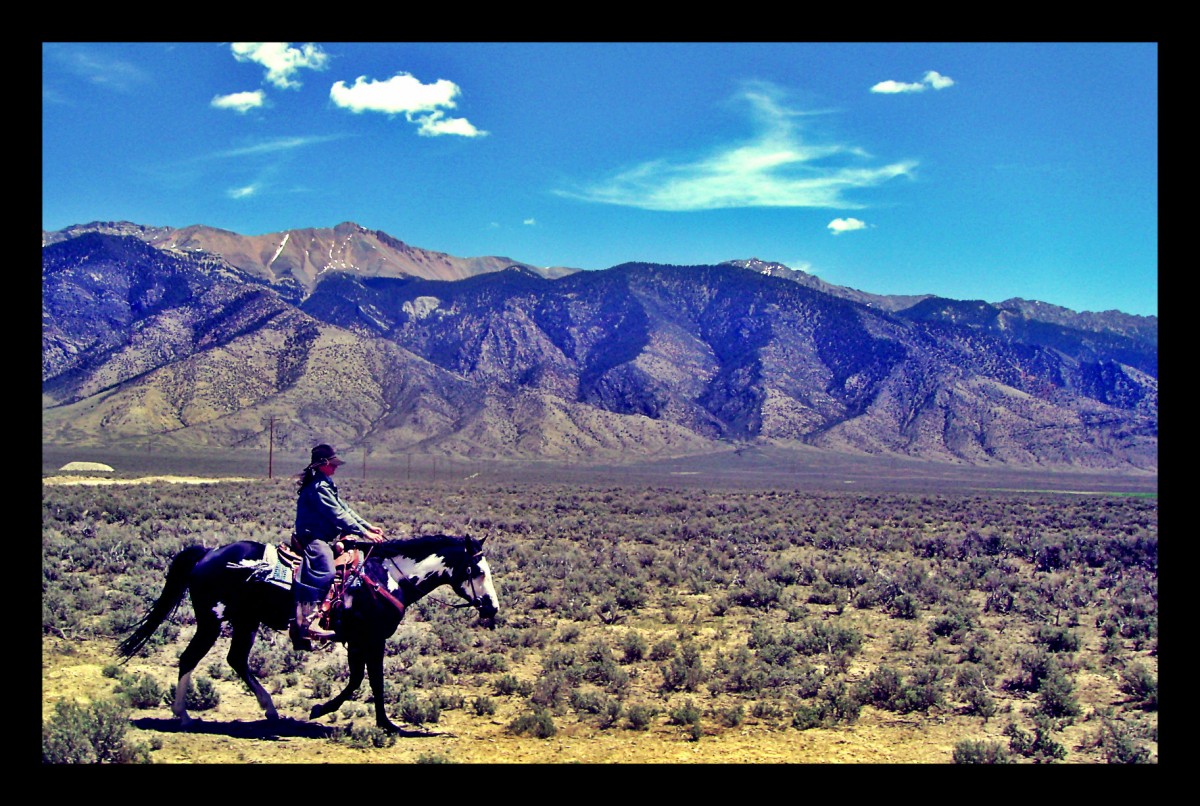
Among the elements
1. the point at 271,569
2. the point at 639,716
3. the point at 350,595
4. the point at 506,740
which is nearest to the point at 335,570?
the point at 350,595

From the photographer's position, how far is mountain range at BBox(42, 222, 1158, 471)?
9294 cm

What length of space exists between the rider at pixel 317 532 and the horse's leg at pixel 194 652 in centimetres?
95

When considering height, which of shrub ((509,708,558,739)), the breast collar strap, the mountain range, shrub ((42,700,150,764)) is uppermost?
the mountain range

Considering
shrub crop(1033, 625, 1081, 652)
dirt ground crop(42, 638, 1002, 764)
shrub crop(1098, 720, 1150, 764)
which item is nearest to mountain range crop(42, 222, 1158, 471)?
dirt ground crop(42, 638, 1002, 764)

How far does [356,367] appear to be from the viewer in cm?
10288

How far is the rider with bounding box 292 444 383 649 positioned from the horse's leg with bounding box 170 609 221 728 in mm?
952

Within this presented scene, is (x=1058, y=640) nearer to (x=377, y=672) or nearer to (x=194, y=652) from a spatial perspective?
(x=377, y=672)

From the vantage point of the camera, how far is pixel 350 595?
6941mm

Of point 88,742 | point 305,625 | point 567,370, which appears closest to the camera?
point 88,742

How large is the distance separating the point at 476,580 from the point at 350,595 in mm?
1025

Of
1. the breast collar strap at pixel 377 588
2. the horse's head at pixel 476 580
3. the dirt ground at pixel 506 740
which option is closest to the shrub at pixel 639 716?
the dirt ground at pixel 506 740

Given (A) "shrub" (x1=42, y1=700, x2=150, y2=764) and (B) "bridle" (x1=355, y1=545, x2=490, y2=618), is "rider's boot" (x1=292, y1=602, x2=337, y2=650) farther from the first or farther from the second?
(A) "shrub" (x1=42, y1=700, x2=150, y2=764)

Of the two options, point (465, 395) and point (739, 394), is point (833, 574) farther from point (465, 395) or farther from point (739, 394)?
point (739, 394)
